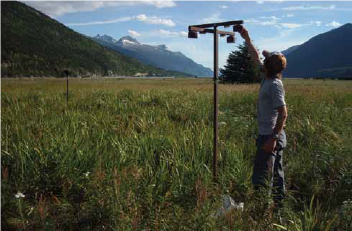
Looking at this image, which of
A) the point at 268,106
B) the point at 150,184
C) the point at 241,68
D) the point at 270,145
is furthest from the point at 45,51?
the point at 270,145

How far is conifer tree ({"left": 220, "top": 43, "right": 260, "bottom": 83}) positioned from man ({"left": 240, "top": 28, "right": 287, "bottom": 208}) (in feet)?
94.0

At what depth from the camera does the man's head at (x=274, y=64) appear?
3142mm

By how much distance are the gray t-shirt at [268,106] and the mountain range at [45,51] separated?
333 feet

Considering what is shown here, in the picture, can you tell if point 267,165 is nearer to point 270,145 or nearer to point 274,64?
point 270,145

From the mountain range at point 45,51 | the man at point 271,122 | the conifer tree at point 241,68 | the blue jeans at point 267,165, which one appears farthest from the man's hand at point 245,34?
the mountain range at point 45,51

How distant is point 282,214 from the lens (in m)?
3.17

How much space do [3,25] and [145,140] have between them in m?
143

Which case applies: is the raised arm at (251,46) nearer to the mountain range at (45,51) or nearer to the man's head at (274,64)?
the man's head at (274,64)

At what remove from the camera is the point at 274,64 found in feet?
10.3

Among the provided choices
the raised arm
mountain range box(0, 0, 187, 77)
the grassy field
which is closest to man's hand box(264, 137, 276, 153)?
the grassy field

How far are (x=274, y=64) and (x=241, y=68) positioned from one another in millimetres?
30722

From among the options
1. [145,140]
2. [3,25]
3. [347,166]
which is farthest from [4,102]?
[3,25]

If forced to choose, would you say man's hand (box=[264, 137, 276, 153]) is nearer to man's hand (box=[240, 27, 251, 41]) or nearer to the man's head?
the man's head

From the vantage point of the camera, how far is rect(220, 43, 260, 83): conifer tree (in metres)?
31.8
